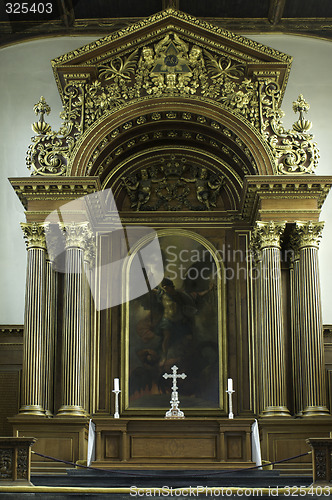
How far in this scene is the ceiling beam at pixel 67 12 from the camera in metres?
20.4

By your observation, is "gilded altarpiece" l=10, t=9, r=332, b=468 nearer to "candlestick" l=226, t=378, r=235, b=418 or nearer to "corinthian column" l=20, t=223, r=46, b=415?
"corinthian column" l=20, t=223, r=46, b=415

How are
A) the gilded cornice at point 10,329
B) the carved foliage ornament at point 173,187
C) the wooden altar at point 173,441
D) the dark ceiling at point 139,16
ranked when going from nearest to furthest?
the wooden altar at point 173,441 → the gilded cornice at point 10,329 → the carved foliage ornament at point 173,187 → the dark ceiling at point 139,16

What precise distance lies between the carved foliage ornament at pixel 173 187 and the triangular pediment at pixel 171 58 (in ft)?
6.47

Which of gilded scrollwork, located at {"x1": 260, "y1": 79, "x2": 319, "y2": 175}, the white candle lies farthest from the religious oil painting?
gilded scrollwork, located at {"x1": 260, "y1": 79, "x2": 319, "y2": 175}

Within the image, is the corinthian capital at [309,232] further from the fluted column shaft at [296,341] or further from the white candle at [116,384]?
the white candle at [116,384]

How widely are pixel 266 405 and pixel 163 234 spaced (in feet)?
14.9

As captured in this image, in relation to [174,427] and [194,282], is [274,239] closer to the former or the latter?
[194,282]

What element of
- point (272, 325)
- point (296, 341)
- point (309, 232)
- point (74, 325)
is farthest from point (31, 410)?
point (309, 232)

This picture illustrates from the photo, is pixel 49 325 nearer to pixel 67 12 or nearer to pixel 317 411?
pixel 317 411

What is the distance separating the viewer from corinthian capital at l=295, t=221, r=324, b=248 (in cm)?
1659

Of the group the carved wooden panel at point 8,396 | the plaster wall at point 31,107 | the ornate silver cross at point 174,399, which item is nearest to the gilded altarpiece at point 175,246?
the ornate silver cross at point 174,399

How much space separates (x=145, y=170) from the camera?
1877 centimetres

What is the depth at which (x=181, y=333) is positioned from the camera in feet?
58.8

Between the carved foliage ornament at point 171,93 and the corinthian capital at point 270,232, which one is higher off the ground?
the carved foliage ornament at point 171,93
